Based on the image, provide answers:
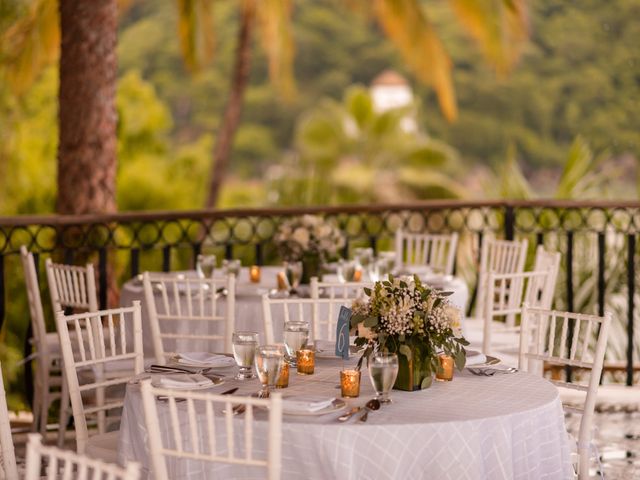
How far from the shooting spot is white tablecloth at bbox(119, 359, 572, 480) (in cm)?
277

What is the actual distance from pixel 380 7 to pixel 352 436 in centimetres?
943

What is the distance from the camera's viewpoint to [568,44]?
→ 86.5 ft

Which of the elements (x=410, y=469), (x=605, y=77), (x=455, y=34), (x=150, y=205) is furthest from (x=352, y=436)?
(x=455, y=34)

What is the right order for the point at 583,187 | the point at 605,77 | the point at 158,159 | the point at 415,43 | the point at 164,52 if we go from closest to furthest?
the point at 583,187
the point at 415,43
the point at 158,159
the point at 605,77
the point at 164,52

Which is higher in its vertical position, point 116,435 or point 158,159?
point 158,159

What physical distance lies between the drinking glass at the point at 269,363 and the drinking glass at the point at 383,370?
253 millimetres

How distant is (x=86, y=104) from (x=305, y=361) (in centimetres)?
341

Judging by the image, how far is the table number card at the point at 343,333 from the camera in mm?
3492

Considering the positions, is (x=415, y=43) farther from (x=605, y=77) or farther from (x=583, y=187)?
(x=605, y=77)

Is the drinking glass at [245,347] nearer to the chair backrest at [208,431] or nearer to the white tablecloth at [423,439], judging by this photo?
the white tablecloth at [423,439]

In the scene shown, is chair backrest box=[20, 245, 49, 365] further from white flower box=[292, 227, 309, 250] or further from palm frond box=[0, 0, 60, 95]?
palm frond box=[0, 0, 60, 95]

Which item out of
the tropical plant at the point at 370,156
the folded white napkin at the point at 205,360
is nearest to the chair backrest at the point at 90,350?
the folded white napkin at the point at 205,360

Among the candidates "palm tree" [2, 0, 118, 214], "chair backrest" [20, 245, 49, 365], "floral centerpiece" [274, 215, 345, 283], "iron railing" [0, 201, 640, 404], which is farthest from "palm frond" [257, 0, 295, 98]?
"chair backrest" [20, 245, 49, 365]

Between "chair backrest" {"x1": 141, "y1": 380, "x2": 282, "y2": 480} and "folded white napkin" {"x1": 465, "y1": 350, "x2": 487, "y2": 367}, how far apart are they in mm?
914
